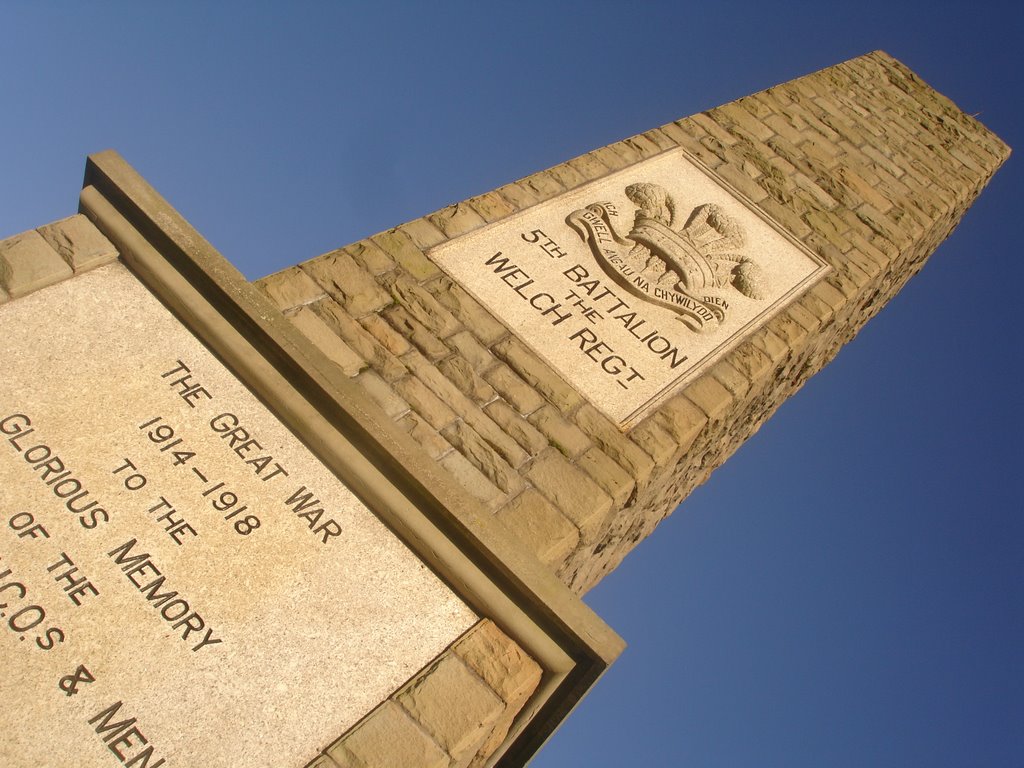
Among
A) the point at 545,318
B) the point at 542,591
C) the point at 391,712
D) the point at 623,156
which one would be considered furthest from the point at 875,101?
the point at 391,712

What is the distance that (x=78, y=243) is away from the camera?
13.7 ft

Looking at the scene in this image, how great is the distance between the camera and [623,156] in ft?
21.9

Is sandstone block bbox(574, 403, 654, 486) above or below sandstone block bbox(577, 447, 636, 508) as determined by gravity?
above

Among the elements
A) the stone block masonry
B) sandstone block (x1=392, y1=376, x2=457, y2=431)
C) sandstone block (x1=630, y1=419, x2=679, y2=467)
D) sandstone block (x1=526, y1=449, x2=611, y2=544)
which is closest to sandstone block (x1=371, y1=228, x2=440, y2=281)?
the stone block masonry

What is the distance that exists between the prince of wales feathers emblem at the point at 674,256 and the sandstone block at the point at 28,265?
3121 millimetres

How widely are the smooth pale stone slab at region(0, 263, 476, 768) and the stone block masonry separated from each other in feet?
2.57

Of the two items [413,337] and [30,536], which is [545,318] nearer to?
[413,337]

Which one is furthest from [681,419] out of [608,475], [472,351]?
[472,351]

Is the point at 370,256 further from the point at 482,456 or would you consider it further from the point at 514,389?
the point at 482,456

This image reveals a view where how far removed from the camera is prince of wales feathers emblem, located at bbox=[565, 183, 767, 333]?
5.68 metres

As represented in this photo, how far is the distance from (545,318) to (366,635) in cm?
248

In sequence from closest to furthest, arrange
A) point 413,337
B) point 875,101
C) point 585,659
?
point 585,659 → point 413,337 → point 875,101

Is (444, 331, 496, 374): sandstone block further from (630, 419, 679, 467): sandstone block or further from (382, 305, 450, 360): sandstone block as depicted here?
(630, 419, 679, 467): sandstone block

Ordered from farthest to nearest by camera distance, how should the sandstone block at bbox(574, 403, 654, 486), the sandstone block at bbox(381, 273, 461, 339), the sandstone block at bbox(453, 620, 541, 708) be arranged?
the sandstone block at bbox(381, 273, 461, 339) < the sandstone block at bbox(574, 403, 654, 486) < the sandstone block at bbox(453, 620, 541, 708)
